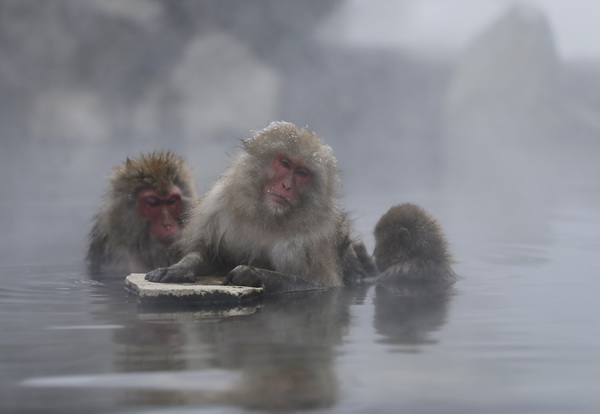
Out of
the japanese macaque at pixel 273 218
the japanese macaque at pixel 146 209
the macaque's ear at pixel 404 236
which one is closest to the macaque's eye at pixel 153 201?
the japanese macaque at pixel 146 209

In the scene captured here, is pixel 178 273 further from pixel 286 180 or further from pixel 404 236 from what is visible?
pixel 404 236

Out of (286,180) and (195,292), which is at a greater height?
(286,180)

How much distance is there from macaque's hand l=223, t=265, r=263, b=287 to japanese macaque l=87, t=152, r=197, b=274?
2.79ft

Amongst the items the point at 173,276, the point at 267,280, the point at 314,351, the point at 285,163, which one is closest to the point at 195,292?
the point at 173,276

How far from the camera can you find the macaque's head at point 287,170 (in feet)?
12.4

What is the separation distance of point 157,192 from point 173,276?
0.94 m

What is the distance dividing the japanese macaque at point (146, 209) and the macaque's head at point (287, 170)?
877mm

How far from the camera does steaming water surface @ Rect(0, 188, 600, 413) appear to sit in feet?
7.21

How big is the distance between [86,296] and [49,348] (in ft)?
3.72

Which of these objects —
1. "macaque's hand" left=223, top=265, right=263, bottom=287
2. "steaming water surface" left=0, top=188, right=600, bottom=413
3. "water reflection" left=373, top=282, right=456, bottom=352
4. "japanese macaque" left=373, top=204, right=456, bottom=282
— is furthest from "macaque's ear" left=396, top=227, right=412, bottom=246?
"macaque's hand" left=223, top=265, right=263, bottom=287

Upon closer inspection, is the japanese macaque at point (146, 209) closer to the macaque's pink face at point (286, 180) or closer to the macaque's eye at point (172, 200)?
A: the macaque's eye at point (172, 200)

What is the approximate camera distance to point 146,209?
15.3 feet

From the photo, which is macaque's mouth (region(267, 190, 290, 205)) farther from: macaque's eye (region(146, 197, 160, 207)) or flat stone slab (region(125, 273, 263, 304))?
macaque's eye (region(146, 197, 160, 207))

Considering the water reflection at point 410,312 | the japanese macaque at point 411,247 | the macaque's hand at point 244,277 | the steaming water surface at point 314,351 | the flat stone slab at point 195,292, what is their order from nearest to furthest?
the steaming water surface at point 314,351
the water reflection at point 410,312
the flat stone slab at point 195,292
the macaque's hand at point 244,277
the japanese macaque at point 411,247
